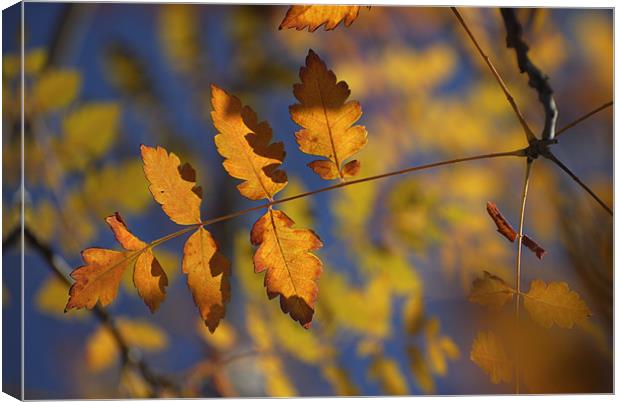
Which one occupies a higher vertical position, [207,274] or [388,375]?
[207,274]

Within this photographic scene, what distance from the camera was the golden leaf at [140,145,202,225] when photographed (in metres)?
0.60

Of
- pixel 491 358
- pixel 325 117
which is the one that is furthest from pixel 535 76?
pixel 491 358

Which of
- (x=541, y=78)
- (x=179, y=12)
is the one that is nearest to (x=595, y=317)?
(x=541, y=78)

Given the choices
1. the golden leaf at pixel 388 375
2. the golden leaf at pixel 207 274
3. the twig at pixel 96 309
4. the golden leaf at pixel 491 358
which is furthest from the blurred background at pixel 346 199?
the golden leaf at pixel 207 274

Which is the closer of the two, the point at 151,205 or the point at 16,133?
the point at 16,133

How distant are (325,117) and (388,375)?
1.99 ft

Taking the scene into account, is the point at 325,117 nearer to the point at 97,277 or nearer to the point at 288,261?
the point at 288,261

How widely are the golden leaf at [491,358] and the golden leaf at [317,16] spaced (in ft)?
1.15

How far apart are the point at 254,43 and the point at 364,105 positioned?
0.73 ft

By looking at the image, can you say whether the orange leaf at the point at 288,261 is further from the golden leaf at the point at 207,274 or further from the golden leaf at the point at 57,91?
the golden leaf at the point at 57,91

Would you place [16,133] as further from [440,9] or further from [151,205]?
[440,9]

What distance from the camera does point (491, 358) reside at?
737 mm

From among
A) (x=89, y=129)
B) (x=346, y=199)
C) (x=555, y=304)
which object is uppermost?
(x=89, y=129)

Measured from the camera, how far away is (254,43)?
4.18 feet
